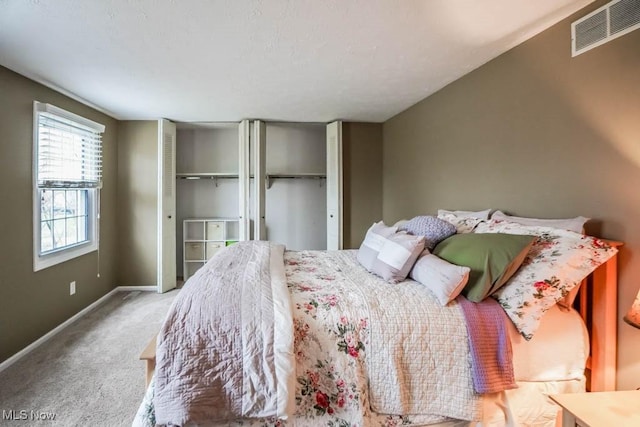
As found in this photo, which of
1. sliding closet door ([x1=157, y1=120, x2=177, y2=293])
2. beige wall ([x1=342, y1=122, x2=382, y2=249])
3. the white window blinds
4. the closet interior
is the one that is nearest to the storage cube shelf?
the closet interior

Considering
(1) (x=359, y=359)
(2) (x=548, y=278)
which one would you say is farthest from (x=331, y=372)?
(2) (x=548, y=278)

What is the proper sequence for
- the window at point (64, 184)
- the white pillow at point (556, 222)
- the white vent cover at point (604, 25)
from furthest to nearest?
the window at point (64, 184) < the white pillow at point (556, 222) < the white vent cover at point (604, 25)

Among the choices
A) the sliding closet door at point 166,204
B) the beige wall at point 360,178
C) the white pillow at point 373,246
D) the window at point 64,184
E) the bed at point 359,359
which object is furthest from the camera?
the beige wall at point 360,178

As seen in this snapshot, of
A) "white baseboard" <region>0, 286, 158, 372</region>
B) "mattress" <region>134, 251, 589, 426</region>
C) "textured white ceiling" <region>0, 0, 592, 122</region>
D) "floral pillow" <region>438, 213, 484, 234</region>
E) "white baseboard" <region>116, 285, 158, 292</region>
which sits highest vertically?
"textured white ceiling" <region>0, 0, 592, 122</region>

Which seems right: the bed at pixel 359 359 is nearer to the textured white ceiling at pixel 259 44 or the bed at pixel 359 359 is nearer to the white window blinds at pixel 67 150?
the textured white ceiling at pixel 259 44

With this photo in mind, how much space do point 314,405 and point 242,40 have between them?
206cm

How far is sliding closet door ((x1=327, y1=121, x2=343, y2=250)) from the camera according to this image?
13.4 ft

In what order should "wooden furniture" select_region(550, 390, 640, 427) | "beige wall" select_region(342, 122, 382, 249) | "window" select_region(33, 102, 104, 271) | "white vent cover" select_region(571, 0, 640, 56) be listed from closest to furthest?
"wooden furniture" select_region(550, 390, 640, 427) < "white vent cover" select_region(571, 0, 640, 56) < "window" select_region(33, 102, 104, 271) < "beige wall" select_region(342, 122, 382, 249)

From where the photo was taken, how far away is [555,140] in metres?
1.79

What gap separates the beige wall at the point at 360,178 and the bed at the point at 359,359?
277 centimetres

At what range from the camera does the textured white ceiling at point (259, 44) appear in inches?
65.3

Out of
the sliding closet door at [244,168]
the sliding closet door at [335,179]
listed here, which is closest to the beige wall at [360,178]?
the sliding closet door at [335,179]

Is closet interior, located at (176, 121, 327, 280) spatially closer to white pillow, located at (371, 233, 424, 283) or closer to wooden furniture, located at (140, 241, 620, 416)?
white pillow, located at (371, 233, 424, 283)

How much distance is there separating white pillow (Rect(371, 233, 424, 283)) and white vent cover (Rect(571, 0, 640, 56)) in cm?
129
